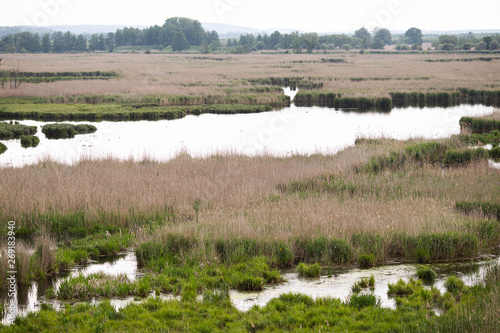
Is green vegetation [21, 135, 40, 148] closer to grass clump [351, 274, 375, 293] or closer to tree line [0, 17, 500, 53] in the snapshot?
grass clump [351, 274, 375, 293]

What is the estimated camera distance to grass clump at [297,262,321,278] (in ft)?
34.2

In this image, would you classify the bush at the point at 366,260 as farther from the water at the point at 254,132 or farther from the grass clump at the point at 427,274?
the water at the point at 254,132

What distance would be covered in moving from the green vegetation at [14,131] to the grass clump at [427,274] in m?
29.5

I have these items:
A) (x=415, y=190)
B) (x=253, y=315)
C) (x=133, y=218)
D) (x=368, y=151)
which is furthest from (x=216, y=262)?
(x=368, y=151)

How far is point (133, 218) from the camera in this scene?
563 inches

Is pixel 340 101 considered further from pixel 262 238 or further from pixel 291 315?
pixel 291 315

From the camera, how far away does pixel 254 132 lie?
3509 cm

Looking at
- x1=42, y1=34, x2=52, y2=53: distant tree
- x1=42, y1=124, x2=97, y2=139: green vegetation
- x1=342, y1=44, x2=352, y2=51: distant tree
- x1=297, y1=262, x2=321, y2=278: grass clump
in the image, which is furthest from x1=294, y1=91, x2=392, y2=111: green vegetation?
x1=42, y1=34, x2=52, y2=53: distant tree

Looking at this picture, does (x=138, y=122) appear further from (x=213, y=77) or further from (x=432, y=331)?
(x=432, y=331)

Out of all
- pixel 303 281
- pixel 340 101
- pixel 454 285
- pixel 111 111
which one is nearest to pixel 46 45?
pixel 111 111

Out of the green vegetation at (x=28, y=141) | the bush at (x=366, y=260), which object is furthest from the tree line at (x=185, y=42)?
the bush at (x=366, y=260)

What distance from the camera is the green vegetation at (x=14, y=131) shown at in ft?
104

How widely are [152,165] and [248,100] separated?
27.4m

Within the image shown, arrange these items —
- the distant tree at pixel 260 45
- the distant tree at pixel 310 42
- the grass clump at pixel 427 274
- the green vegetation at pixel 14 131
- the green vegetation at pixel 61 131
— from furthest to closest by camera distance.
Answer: the distant tree at pixel 260 45
the distant tree at pixel 310 42
the green vegetation at pixel 61 131
the green vegetation at pixel 14 131
the grass clump at pixel 427 274
